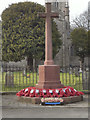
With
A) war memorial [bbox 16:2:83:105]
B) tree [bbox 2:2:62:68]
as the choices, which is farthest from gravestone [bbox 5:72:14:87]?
tree [bbox 2:2:62:68]

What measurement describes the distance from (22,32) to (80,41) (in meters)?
15.3

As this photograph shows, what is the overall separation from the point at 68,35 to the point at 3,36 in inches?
715

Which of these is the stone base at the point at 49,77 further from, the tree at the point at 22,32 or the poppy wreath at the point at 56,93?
the tree at the point at 22,32

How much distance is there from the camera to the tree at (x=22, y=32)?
97.8 feet

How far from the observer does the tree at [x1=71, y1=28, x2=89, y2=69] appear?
4156 cm

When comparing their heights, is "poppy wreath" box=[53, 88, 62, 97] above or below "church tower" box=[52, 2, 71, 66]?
below

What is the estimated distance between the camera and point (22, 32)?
30.3m

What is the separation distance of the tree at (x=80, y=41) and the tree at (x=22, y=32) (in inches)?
448

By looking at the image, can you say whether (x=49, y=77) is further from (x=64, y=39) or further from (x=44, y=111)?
(x=64, y=39)

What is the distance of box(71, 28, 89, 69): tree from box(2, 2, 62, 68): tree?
11.4 metres

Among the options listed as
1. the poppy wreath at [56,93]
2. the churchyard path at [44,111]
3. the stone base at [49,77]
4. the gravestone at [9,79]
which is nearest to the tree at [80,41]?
the gravestone at [9,79]

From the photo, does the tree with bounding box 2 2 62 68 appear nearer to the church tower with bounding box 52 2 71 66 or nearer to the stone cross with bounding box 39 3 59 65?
the church tower with bounding box 52 2 71 66

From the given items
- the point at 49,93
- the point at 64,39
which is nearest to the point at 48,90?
the point at 49,93

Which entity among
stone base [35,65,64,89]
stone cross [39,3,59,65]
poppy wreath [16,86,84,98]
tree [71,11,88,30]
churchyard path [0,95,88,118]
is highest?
tree [71,11,88,30]
